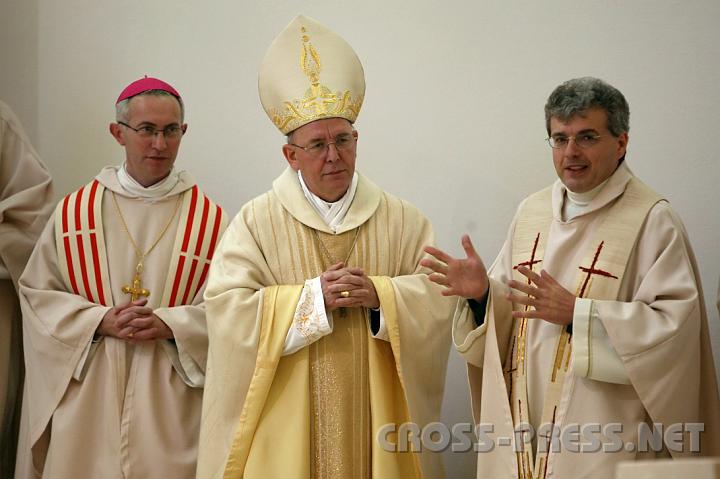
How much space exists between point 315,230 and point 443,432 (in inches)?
42.9

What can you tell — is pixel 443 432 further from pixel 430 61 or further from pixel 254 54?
pixel 254 54

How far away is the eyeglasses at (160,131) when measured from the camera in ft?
18.2

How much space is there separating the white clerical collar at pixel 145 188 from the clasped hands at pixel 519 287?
1.74 meters

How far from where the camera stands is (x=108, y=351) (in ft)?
17.5

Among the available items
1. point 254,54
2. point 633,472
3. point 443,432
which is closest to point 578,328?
point 443,432

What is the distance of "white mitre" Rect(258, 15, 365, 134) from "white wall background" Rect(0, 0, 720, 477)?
4.24 ft

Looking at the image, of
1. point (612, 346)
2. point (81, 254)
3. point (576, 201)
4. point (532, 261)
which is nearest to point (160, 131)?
point (81, 254)

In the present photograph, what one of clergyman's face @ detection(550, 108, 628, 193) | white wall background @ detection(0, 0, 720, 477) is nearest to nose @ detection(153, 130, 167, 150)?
white wall background @ detection(0, 0, 720, 477)

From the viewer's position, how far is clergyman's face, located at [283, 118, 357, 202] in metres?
4.88

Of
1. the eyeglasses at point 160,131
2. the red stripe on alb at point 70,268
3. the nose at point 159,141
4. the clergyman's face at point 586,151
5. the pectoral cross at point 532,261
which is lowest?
the pectoral cross at point 532,261

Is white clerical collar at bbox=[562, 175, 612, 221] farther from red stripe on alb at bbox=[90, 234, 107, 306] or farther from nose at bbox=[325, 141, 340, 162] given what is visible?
red stripe on alb at bbox=[90, 234, 107, 306]

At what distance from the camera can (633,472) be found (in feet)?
7.89

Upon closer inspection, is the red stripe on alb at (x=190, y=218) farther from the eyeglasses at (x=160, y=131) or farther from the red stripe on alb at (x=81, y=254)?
the red stripe on alb at (x=81, y=254)

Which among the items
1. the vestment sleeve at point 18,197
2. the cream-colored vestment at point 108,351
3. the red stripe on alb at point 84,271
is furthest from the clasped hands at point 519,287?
the vestment sleeve at point 18,197
